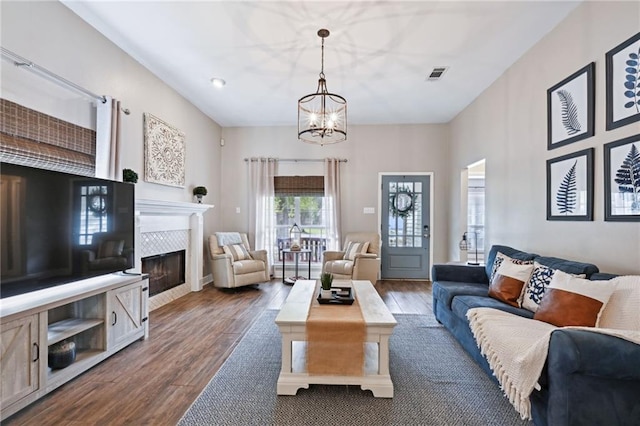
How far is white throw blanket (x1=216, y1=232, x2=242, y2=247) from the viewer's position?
5.04m

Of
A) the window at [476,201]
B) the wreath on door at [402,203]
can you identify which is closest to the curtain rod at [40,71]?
the wreath on door at [402,203]

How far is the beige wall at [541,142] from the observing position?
2180 mm

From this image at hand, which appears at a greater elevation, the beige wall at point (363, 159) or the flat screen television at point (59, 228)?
the beige wall at point (363, 159)

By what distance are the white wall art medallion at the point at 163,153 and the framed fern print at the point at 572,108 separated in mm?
4313

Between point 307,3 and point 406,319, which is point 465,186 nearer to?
point 406,319

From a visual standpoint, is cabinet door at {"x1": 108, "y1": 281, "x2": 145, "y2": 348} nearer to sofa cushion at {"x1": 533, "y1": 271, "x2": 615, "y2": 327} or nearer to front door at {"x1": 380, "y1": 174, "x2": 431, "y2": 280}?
sofa cushion at {"x1": 533, "y1": 271, "x2": 615, "y2": 327}

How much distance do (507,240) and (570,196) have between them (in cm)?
113

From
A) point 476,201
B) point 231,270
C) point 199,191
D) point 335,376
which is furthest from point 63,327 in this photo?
point 476,201

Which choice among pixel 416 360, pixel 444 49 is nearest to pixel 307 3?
pixel 444 49

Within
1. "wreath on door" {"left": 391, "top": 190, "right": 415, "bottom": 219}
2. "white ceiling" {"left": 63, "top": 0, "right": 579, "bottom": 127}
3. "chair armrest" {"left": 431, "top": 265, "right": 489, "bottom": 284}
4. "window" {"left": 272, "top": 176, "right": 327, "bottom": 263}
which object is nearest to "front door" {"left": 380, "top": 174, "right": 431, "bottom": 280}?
"wreath on door" {"left": 391, "top": 190, "right": 415, "bottom": 219}

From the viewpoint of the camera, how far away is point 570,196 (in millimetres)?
2602

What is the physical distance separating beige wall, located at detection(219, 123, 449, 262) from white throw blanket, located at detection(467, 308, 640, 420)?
3642mm

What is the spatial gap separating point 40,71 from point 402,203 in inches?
204

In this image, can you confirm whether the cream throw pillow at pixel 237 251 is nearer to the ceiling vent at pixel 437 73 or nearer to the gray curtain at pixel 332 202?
the gray curtain at pixel 332 202
